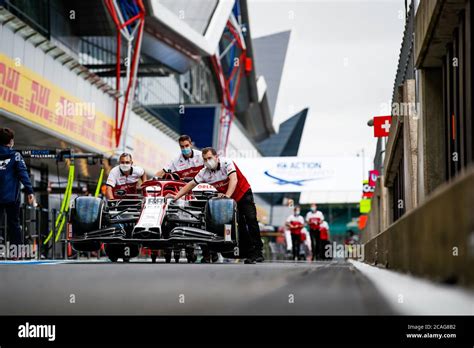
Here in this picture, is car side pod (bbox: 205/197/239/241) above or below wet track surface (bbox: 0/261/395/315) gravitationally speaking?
above

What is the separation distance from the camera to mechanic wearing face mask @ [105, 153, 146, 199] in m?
14.4

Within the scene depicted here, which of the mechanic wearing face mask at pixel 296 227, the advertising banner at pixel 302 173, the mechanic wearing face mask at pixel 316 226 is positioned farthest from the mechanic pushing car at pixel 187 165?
the advertising banner at pixel 302 173

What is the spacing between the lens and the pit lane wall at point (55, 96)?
19.5m

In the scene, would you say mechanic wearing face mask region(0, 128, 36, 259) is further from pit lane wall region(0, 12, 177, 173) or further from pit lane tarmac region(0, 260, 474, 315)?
pit lane wall region(0, 12, 177, 173)

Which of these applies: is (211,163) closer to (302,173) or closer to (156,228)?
(156,228)

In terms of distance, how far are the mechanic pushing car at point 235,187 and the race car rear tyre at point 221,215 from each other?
2.79 ft

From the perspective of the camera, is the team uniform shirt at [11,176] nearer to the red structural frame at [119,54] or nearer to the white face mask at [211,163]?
the white face mask at [211,163]

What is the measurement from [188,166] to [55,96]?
10244 mm

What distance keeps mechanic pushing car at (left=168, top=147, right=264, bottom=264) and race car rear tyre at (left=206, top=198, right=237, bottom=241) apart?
33.5 inches

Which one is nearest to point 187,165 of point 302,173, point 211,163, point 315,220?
point 211,163

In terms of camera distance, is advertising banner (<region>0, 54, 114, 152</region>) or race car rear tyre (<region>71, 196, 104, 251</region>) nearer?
race car rear tyre (<region>71, 196, 104, 251</region>)

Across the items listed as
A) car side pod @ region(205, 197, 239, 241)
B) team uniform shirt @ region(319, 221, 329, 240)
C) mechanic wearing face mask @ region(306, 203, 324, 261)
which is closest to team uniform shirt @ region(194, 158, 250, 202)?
car side pod @ region(205, 197, 239, 241)

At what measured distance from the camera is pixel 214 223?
39.1ft
